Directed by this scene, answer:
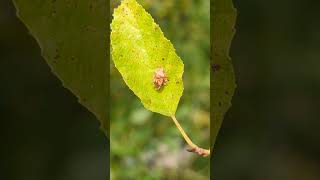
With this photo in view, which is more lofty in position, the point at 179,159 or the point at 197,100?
the point at 197,100

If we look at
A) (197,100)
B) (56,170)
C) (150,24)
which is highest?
(150,24)

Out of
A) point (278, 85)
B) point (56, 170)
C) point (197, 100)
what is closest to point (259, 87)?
point (278, 85)

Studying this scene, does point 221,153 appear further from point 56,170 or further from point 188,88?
point 56,170

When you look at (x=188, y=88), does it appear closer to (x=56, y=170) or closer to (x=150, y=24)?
(x=150, y=24)

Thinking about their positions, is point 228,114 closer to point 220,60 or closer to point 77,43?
point 220,60

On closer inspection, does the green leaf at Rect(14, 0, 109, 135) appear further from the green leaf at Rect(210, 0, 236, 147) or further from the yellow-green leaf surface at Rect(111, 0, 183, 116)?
the green leaf at Rect(210, 0, 236, 147)

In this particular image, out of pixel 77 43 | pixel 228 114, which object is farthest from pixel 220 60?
pixel 77 43
